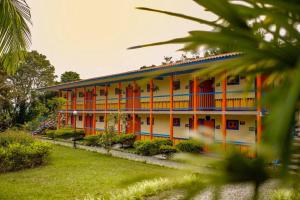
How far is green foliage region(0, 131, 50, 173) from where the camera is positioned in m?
14.5

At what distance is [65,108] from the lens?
3456 centimetres

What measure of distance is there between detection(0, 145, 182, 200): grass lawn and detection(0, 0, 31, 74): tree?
3.99 metres

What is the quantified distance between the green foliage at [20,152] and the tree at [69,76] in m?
39.1

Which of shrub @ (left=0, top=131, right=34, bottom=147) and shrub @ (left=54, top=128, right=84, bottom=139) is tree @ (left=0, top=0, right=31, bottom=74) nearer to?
shrub @ (left=0, top=131, right=34, bottom=147)

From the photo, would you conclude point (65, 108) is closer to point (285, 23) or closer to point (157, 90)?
point (157, 90)

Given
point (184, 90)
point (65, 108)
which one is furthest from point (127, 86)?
point (65, 108)

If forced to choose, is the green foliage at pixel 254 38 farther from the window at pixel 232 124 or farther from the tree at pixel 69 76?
the tree at pixel 69 76

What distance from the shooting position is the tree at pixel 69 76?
5512 cm

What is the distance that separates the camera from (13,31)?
24.1 feet

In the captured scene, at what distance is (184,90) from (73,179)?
1097 cm

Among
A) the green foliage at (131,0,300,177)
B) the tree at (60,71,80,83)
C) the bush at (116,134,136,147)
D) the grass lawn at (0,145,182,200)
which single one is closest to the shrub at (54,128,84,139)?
the bush at (116,134,136,147)

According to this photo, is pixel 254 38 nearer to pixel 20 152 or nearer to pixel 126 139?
pixel 20 152

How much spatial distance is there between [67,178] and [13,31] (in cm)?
679

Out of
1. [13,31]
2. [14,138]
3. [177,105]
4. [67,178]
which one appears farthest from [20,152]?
[177,105]
